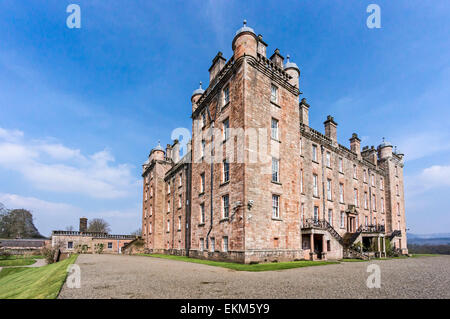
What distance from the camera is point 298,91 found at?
965 inches

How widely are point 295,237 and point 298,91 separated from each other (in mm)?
13017

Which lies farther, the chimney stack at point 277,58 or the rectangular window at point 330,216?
the rectangular window at point 330,216

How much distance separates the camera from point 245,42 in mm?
20297

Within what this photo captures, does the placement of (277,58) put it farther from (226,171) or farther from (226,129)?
(226,171)

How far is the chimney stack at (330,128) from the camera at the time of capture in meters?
31.4

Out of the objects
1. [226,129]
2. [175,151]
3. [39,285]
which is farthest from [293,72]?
[39,285]

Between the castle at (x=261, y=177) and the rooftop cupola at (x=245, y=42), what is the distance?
8 cm

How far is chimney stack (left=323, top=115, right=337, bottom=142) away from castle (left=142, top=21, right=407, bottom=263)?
0.14m

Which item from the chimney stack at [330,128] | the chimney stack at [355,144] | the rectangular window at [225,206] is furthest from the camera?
the chimney stack at [355,144]

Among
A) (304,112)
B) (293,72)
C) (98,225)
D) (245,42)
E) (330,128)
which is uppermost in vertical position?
(293,72)

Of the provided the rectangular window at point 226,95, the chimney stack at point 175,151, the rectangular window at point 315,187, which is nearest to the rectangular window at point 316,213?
the rectangular window at point 315,187

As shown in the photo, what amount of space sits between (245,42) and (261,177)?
409 inches

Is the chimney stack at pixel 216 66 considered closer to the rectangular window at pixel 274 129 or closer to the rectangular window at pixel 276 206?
the rectangular window at pixel 274 129
